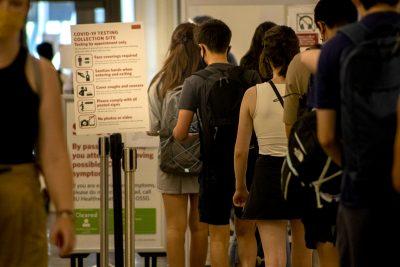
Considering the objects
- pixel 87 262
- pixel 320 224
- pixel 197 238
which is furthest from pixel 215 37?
pixel 87 262

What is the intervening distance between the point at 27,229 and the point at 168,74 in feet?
10.0

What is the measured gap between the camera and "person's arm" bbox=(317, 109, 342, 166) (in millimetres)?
3887

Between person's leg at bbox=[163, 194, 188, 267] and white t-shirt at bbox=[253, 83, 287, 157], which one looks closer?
white t-shirt at bbox=[253, 83, 287, 157]

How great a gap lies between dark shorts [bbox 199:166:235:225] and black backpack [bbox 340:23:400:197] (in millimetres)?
2462

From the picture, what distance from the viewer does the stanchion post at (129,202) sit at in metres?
6.12

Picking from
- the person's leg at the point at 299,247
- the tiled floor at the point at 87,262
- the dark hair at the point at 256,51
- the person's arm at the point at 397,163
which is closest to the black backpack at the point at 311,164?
the person's arm at the point at 397,163

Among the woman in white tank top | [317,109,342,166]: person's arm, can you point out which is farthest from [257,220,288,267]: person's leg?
[317,109,342,166]: person's arm

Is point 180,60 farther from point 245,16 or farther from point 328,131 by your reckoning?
point 328,131

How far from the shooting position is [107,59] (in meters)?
6.32

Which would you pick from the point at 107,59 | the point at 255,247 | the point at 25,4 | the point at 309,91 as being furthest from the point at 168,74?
the point at 25,4

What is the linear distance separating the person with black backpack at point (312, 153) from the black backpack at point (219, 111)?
2.87ft

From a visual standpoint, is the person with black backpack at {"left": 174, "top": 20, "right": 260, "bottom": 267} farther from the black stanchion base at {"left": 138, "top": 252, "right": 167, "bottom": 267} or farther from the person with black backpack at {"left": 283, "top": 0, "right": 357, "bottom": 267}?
the black stanchion base at {"left": 138, "top": 252, "right": 167, "bottom": 267}

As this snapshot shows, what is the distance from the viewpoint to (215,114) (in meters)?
6.14

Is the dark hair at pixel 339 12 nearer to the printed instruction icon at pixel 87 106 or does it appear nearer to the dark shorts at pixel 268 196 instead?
the dark shorts at pixel 268 196
